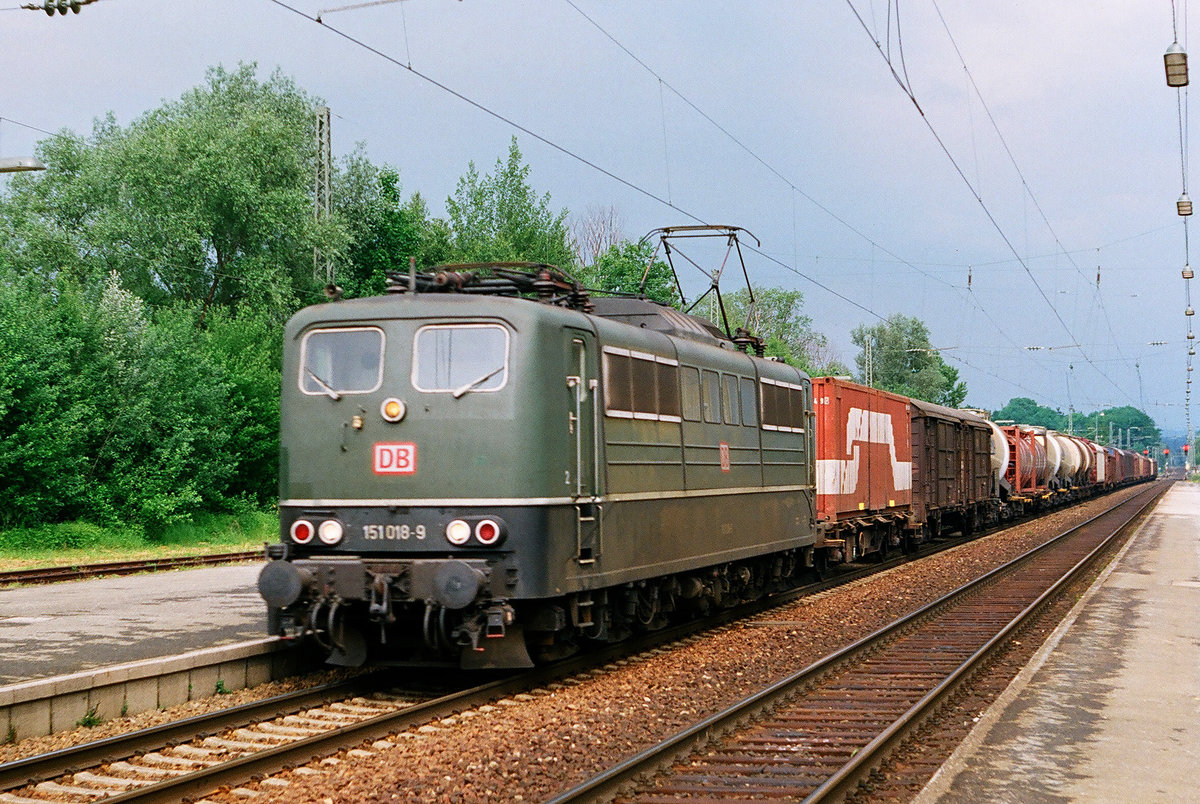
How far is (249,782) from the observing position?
7570 mm

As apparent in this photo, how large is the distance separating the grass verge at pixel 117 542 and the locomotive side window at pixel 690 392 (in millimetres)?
13437

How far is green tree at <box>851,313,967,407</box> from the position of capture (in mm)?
104188

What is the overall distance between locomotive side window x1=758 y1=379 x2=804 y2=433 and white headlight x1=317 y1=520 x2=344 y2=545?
6739 mm

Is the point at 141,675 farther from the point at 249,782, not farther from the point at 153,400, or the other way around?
the point at 153,400

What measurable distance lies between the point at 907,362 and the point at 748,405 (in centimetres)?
9492

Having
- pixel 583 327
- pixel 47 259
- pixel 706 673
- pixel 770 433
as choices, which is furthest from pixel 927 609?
pixel 47 259

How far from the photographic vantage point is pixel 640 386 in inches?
473

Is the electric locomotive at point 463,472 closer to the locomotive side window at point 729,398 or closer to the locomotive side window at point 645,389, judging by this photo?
the locomotive side window at point 645,389

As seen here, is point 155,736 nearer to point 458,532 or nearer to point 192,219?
point 458,532

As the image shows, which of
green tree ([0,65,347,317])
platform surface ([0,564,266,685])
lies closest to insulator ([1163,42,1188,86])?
platform surface ([0,564,266,685])

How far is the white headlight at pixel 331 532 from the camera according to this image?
34.0 ft

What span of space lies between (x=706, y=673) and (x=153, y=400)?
59.6 ft

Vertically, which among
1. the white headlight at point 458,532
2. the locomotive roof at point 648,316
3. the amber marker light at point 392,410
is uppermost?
the locomotive roof at point 648,316

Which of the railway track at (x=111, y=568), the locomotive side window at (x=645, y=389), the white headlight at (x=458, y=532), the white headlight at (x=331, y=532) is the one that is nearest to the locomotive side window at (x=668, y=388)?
the locomotive side window at (x=645, y=389)
